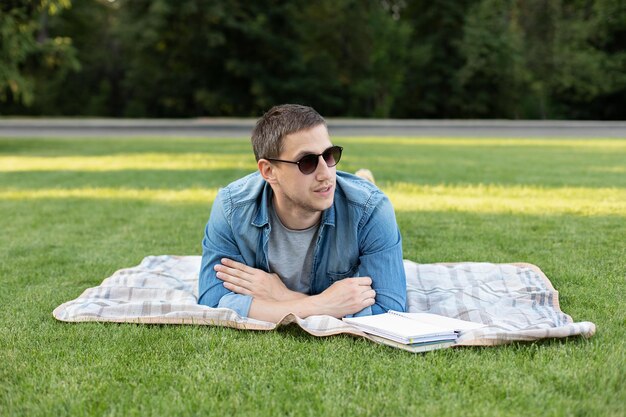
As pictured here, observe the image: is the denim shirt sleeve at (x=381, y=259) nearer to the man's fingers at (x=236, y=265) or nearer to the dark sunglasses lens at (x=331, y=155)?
the dark sunglasses lens at (x=331, y=155)

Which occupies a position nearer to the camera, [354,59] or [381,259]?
[381,259]

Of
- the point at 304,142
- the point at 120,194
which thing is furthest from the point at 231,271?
the point at 120,194

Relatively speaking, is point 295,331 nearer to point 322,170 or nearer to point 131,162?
point 322,170

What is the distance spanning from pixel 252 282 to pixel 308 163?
0.77 meters

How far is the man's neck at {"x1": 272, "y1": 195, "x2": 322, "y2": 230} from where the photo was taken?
13.1 feet

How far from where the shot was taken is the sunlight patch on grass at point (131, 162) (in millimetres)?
14273

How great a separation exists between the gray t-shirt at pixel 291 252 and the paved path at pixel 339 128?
916 inches

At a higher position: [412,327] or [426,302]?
[412,327]

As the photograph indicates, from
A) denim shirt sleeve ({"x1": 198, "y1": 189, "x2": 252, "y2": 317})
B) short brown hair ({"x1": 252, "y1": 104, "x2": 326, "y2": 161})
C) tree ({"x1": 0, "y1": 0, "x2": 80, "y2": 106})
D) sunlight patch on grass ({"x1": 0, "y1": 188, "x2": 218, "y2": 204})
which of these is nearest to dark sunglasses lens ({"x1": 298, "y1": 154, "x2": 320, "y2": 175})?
short brown hair ({"x1": 252, "y1": 104, "x2": 326, "y2": 161})

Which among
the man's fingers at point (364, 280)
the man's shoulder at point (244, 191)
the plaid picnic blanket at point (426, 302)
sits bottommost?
the plaid picnic blanket at point (426, 302)

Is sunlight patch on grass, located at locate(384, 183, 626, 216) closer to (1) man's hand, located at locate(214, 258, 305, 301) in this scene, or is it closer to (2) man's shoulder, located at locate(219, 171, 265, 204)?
(2) man's shoulder, located at locate(219, 171, 265, 204)

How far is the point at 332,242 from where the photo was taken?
410cm

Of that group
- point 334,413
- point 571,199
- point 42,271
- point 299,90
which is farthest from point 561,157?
point 299,90

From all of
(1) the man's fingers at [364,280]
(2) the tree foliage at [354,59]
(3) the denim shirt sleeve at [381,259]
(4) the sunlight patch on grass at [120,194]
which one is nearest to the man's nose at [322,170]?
(3) the denim shirt sleeve at [381,259]
